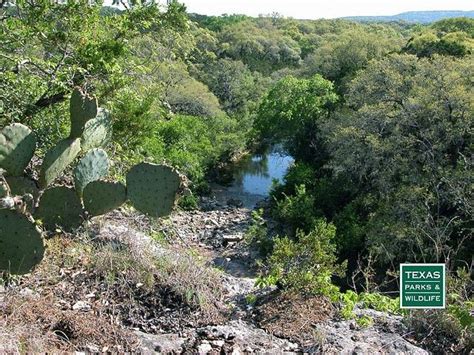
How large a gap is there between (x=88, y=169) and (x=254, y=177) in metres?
18.1

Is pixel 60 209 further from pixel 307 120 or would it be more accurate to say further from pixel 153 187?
pixel 307 120

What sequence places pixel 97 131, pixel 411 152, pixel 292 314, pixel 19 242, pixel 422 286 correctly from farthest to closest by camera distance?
pixel 411 152 → pixel 97 131 → pixel 292 314 → pixel 19 242 → pixel 422 286

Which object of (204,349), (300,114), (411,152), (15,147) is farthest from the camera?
(300,114)

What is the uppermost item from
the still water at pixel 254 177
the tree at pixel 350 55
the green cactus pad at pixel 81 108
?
the tree at pixel 350 55

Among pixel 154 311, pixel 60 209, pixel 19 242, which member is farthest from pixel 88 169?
pixel 154 311

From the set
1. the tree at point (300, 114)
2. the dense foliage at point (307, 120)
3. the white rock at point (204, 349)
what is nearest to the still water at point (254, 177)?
the dense foliage at point (307, 120)

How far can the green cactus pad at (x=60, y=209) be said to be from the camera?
4.14 meters

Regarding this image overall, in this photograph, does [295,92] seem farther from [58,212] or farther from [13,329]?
[13,329]

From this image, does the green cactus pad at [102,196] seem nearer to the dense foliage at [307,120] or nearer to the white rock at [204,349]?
the dense foliage at [307,120]

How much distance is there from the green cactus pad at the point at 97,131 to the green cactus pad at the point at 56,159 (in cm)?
29

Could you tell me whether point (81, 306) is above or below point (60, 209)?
below

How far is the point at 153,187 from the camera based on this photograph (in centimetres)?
414

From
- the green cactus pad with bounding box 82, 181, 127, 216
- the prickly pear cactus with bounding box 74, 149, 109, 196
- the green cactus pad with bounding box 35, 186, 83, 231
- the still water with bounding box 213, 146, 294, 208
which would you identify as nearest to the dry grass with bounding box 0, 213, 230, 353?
the green cactus pad with bounding box 35, 186, 83, 231

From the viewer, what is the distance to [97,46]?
15.8ft
